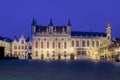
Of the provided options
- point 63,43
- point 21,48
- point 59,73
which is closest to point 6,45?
point 21,48

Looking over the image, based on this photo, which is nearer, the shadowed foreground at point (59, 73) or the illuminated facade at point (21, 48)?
the shadowed foreground at point (59, 73)

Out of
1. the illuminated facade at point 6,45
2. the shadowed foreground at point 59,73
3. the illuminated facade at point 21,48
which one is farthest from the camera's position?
the illuminated facade at point 21,48

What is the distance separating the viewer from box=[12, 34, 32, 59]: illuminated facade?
18862 cm

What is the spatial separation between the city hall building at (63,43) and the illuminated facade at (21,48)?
227 inches

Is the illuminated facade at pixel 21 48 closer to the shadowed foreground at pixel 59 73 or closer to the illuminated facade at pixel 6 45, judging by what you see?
the illuminated facade at pixel 6 45

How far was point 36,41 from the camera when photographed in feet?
616

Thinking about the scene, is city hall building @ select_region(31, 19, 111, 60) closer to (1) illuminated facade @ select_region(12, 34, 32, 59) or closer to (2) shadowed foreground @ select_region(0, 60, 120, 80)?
(1) illuminated facade @ select_region(12, 34, 32, 59)

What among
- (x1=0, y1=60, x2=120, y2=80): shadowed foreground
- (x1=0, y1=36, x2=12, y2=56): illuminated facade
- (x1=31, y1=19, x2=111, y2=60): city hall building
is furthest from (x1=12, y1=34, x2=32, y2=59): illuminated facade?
(x1=0, y1=60, x2=120, y2=80): shadowed foreground

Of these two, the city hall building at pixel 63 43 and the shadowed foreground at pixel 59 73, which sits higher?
the city hall building at pixel 63 43

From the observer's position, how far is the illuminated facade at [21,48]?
619ft

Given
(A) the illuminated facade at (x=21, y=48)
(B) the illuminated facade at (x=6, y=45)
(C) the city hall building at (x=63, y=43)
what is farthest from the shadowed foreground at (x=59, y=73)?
(B) the illuminated facade at (x=6, y=45)

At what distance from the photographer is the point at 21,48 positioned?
18888 cm

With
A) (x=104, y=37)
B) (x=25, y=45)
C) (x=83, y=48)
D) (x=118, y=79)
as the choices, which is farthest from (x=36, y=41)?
(x=118, y=79)

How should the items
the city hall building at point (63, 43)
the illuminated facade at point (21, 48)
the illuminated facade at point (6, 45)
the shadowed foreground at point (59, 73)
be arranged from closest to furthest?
the shadowed foreground at point (59, 73) → the city hall building at point (63, 43) → the illuminated facade at point (6, 45) → the illuminated facade at point (21, 48)
